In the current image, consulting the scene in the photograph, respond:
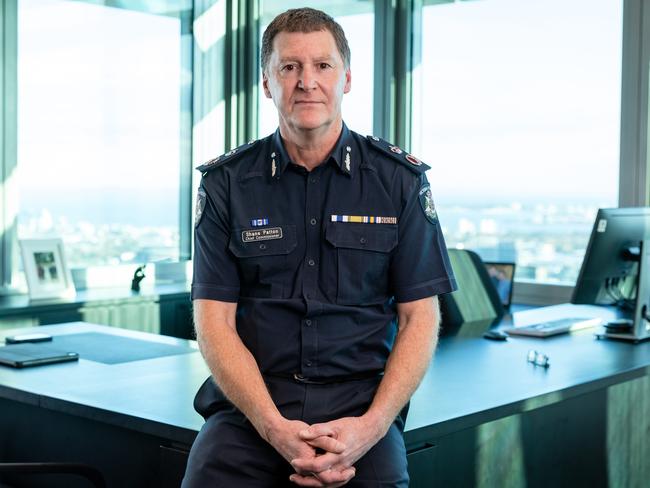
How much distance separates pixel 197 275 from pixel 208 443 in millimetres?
383

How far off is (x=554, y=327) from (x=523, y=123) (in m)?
1.71

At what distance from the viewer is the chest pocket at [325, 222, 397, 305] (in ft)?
6.61

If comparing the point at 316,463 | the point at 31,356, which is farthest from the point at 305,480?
the point at 31,356

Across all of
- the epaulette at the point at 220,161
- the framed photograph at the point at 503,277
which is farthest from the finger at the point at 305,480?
the framed photograph at the point at 503,277

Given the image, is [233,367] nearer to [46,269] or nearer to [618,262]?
[618,262]

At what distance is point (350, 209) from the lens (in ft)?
6.74

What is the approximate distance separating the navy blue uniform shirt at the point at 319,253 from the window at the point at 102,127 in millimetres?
3144

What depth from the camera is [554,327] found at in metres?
3.66

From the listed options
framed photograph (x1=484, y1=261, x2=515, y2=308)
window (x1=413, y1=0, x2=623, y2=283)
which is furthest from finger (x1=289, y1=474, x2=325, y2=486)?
window (x1=413, y1=0, x2=623, y2=283)

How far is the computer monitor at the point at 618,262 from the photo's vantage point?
3.44 meters

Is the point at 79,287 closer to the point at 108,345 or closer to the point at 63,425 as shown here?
the point at 108,345

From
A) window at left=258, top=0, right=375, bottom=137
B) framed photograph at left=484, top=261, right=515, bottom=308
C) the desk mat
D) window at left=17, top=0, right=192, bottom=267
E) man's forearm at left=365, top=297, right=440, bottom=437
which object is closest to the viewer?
man's forearm at left=365, top=297, right=440, bottom=437

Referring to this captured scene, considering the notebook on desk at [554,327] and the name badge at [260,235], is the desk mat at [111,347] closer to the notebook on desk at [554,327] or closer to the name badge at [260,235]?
the name badge at [260,235]

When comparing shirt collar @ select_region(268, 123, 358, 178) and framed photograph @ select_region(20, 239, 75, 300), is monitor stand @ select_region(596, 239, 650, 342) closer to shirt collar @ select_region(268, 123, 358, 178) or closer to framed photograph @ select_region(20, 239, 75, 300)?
shirt collar @ select_region(268, 123, 358, 178)
